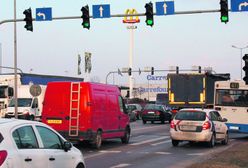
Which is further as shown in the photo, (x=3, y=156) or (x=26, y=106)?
(x=26, y=106)

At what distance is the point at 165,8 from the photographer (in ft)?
88.0

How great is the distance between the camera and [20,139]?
7.73m

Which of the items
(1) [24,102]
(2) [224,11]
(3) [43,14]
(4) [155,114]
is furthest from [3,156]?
(4) [155,114]

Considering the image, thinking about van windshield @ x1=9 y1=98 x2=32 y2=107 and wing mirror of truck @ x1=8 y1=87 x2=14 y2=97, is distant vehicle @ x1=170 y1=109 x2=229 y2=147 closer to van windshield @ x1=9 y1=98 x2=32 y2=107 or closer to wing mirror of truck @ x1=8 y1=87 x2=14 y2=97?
wing mirror of truck @ x1=8 y1=87 x2=14 y2=97

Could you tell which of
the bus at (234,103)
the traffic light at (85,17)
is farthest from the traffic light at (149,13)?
the bus at (234,103)

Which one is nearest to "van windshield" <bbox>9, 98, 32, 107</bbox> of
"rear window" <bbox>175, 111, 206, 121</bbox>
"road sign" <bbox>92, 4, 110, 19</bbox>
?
"road sign" <bbox>92, 4, 110, 19</bbox>

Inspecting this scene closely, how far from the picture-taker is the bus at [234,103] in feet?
86.2

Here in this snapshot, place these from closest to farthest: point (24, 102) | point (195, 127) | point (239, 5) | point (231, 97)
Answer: point (195, 127) → point (239, 5) → point (231, 97) → point (24, 102)

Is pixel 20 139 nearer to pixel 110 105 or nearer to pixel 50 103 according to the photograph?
pixel 50 103

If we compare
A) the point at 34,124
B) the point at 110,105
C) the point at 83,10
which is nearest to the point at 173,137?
the point at 110,105

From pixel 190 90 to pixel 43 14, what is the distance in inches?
462

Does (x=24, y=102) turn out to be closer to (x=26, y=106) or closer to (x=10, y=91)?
(x=26, y=106)

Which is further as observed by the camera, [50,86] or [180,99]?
[180,99]

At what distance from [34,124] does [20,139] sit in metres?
0.62
